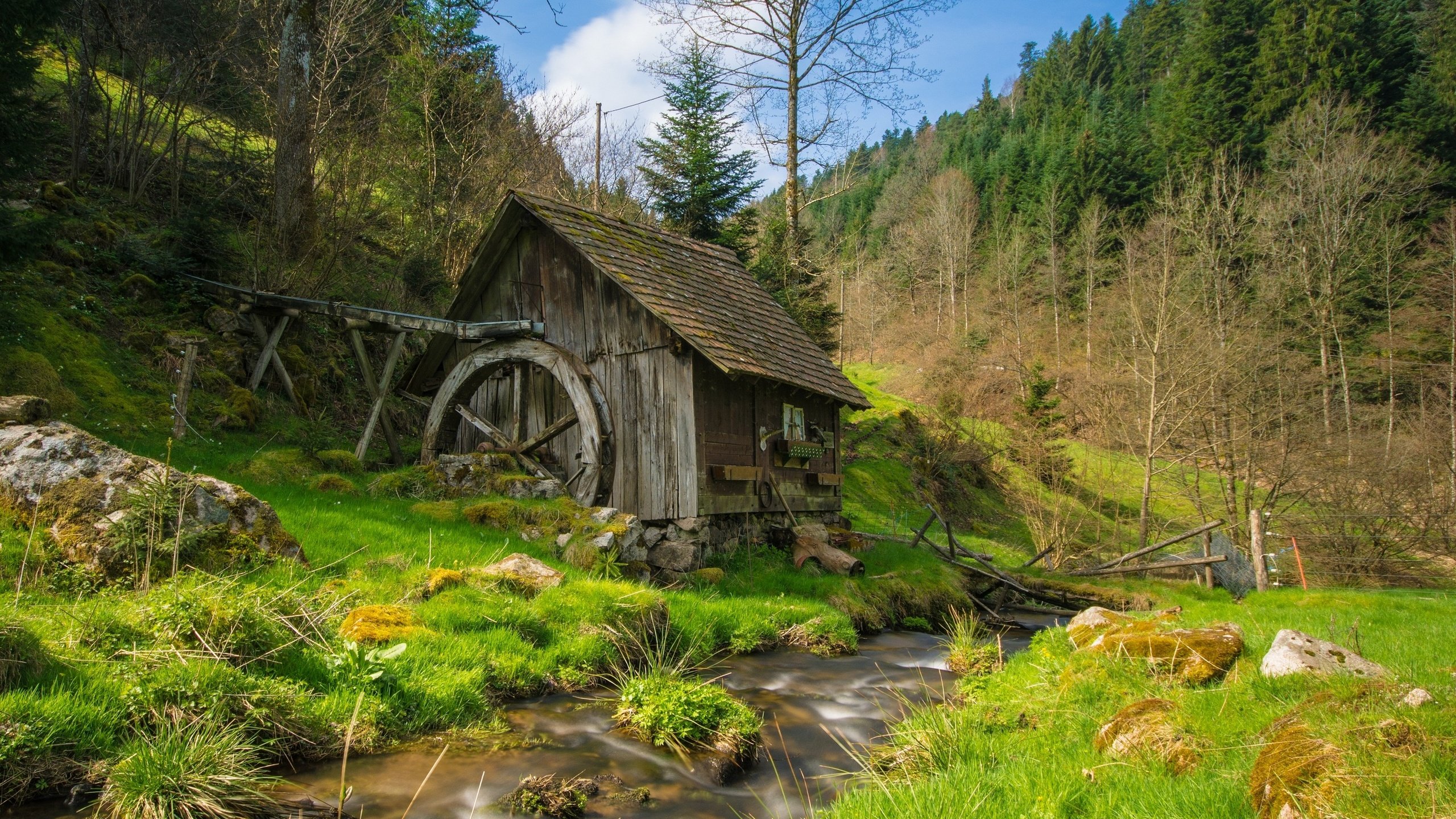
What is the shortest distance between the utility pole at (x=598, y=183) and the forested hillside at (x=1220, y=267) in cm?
801

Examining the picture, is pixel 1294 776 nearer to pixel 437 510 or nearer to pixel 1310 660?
pixel 1310 660

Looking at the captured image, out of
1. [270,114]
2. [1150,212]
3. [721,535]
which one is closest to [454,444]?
[721,535]

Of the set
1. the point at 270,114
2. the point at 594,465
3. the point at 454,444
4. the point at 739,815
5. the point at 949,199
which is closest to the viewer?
the point at 739,815

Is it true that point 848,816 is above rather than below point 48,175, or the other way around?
below

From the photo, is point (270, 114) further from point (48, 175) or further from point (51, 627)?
point (51, 627)

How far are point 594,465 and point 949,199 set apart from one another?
40747 millimetres

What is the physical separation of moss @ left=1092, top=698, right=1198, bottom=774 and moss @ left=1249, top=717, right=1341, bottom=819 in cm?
42

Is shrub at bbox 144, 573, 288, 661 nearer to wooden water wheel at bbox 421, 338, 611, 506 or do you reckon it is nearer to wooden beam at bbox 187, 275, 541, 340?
wooden water wheel at bbox 421, 338, 611, 506

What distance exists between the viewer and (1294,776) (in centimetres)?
312

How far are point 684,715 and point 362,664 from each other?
2132 millimetres

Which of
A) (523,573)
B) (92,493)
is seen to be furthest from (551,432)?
(92,493)

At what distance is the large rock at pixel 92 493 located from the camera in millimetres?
5469

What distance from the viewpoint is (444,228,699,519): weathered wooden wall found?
35.2ft

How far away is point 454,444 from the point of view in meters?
13.6
